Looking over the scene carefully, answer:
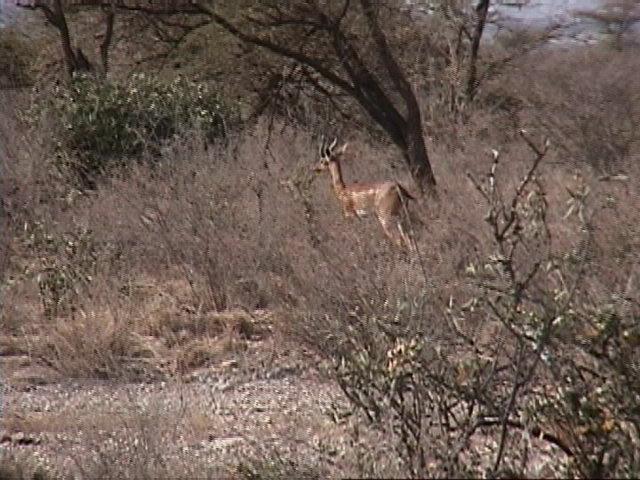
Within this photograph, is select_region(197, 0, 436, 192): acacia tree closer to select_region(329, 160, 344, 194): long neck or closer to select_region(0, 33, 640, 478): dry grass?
select_region(0, 33, 640, 478): dry grass

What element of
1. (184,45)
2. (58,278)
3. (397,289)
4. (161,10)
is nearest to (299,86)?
(184,45)

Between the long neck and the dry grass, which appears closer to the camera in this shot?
the dry grass

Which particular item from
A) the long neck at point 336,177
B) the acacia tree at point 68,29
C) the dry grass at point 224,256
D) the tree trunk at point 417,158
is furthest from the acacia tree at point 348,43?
the acacia tree at point 68,29

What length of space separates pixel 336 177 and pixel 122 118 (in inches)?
164

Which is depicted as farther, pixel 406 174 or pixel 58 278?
pixel 406 174

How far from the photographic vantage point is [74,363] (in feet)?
22.6

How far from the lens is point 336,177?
10.5 m

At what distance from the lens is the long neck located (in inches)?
406

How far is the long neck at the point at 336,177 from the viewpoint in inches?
406

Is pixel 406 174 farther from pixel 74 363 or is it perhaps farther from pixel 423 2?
pixel 74 363

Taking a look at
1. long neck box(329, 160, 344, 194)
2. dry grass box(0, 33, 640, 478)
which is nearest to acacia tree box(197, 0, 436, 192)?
dry grass box(0, 33, 640, 478)

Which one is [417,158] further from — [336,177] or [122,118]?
[122,118]

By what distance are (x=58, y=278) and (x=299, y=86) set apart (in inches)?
247

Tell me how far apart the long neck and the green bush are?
110 inches
